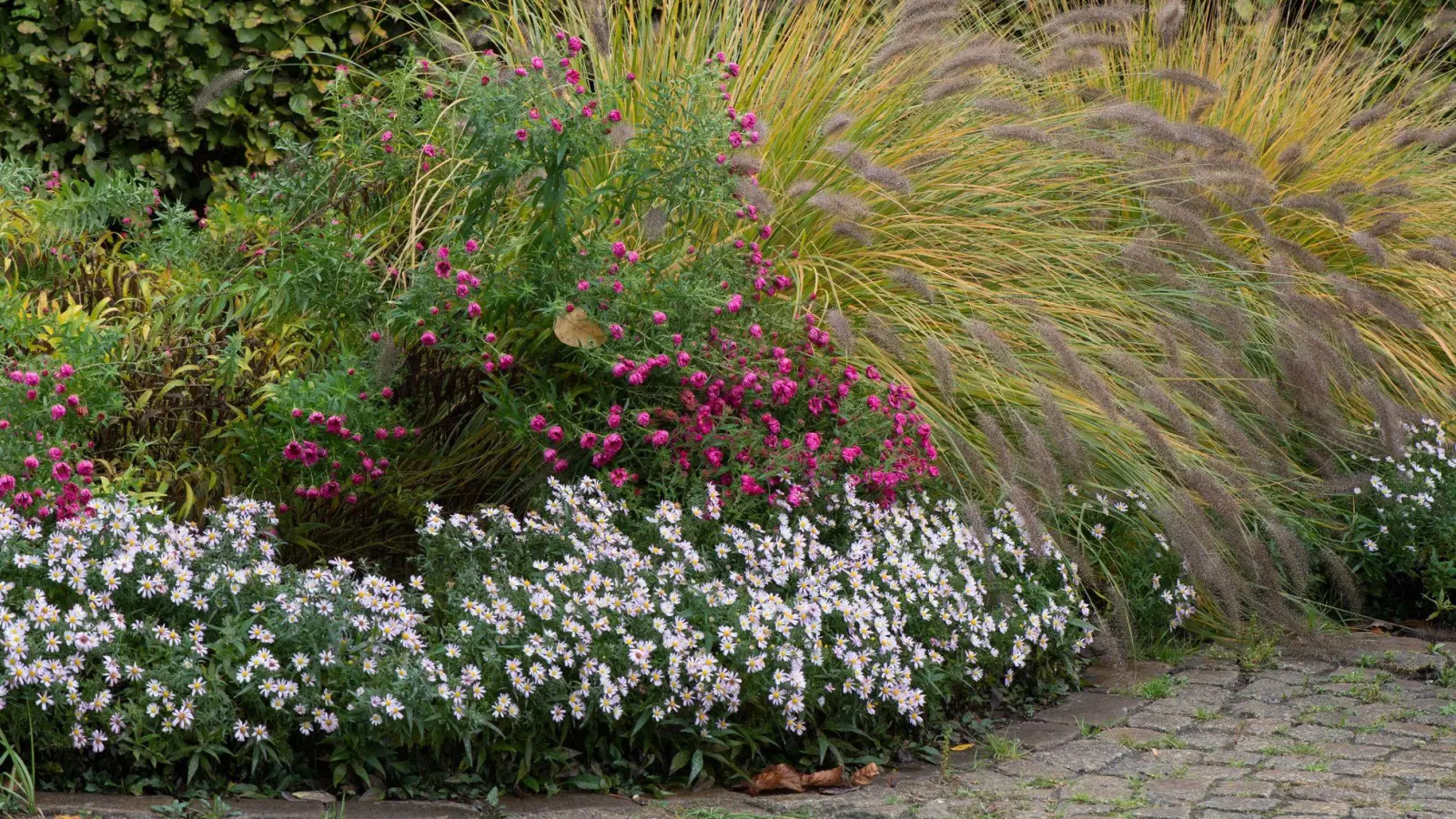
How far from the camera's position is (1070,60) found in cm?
458

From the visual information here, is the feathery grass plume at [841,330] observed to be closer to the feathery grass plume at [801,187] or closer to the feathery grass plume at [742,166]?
the feathery grass plume at [742,166]

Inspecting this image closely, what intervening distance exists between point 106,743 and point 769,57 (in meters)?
3.40

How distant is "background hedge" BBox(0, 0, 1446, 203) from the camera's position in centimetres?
548

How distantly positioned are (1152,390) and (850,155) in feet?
3.57

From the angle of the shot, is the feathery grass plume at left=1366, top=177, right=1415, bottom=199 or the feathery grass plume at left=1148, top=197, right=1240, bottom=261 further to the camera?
the feathery grass plume at left=1366, top=177, right=1415, bottom=199

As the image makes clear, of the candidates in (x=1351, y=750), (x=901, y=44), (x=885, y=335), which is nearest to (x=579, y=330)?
(x=885, y=335)

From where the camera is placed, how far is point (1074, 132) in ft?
16.1

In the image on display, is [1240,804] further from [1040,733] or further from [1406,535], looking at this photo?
[1406,535]

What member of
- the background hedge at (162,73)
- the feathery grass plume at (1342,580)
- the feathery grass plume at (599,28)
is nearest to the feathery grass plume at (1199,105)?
the feathery grass plume at (1342,580)

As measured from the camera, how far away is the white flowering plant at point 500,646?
2529mm

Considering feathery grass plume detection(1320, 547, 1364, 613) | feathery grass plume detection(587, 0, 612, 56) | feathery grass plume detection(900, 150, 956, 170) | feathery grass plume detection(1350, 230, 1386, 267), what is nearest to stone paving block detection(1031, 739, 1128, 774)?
feathery grass plume detection(1320, 547, 1364, 613)

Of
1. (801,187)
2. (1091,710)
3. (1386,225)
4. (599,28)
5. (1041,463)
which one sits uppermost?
(599,28)

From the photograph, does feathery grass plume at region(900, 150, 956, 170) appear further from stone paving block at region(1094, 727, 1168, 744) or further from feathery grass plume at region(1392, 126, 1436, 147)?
stone paving block at region(1094, 727, 1168, 744)

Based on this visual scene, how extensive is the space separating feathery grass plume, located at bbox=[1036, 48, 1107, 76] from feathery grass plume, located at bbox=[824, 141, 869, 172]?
68cm
